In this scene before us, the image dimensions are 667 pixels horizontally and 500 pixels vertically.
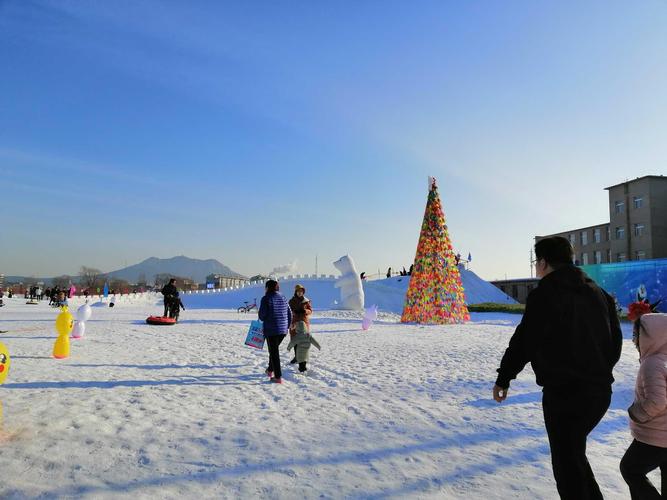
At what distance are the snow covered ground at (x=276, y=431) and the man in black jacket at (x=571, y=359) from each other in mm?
1159

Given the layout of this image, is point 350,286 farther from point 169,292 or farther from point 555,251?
point 555,251

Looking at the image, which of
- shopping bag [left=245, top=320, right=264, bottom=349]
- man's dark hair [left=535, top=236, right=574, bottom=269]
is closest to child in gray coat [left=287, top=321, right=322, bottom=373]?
shopping bag [left=245, top=320, right=264, bottom=349]

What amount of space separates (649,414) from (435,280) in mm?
16720

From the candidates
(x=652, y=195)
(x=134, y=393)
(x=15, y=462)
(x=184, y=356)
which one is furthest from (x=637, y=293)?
(x=15, y=462)

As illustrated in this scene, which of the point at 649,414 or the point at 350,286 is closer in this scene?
the point at 649,414

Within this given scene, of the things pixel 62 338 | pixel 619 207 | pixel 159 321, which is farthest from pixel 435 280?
pixel 619 207

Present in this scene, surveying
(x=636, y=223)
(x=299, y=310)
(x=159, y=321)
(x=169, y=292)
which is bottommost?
(x=159, y=321)

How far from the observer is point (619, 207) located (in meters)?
42.6

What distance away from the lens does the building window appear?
4228 cm

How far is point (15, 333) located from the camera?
13938mm

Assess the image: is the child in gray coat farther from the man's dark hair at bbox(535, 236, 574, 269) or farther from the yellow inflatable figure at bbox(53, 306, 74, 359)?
the man's dark hair at bbox(535, 236, 574, 269)

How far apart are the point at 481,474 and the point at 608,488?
103 cm

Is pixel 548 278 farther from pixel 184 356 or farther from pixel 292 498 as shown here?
pixel 184 356

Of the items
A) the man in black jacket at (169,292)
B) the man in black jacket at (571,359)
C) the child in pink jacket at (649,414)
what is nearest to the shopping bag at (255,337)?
the man in black jacket at (571,359)
